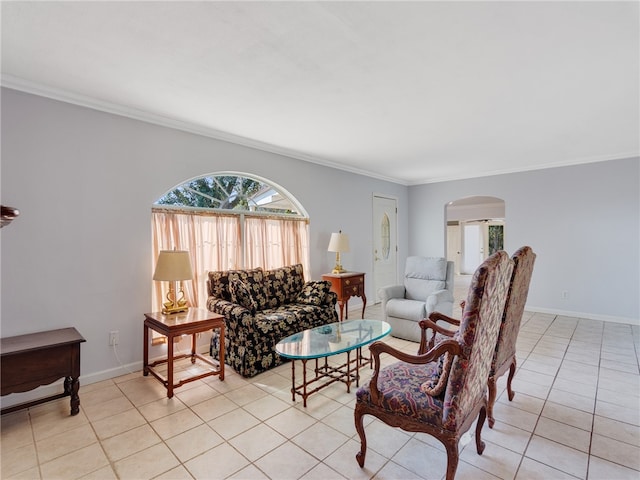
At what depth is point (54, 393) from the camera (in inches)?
104

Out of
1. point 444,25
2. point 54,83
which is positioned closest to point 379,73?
point 444,25

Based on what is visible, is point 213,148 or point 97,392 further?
point 213,148

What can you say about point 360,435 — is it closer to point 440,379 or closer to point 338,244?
point 440,379

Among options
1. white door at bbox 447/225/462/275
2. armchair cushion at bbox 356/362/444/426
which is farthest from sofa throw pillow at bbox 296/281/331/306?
white door at bbox 447/225/462/275

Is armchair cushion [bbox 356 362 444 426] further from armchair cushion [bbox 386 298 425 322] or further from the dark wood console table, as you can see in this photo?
the dark wood console table

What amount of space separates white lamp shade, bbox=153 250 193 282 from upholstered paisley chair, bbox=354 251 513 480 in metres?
1.95

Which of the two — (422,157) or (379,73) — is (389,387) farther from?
(422,157)

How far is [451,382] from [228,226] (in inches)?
121

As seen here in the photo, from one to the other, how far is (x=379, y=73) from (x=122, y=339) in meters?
3.23

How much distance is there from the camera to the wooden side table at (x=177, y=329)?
8.64 feet

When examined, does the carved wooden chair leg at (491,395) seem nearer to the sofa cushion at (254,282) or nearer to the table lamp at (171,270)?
the sofa cushion at (254,282)

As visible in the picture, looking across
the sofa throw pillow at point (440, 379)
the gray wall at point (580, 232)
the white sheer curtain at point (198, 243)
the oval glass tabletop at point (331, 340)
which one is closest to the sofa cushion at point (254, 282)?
the white sheer curtain at point (198, 243)

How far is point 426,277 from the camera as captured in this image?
420 cm

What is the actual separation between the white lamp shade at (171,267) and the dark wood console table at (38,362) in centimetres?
74
